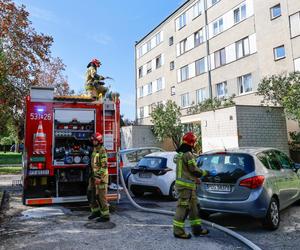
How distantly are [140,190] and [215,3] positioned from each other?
2111 centimetres

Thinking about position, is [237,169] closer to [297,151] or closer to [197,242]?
[197,242]

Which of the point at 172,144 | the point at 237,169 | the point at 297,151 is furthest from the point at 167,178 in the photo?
the point at 172,144

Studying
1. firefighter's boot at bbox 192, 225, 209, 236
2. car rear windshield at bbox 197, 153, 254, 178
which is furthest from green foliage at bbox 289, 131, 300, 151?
firefighter's boot at bbox 192, 225, 209, 236

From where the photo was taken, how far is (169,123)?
82.7 feet

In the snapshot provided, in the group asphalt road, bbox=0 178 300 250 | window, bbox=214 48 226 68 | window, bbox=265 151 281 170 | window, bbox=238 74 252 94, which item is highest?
window, bbox=214 48 226 68

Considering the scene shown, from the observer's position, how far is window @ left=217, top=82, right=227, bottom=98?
2550 centimetres

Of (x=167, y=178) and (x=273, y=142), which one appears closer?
(x=167, y=178)

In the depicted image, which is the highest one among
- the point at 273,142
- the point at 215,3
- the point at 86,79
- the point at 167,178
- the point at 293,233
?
the point at 215,3

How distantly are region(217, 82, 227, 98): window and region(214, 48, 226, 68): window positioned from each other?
5.07 ft

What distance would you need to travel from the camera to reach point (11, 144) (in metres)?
66.1

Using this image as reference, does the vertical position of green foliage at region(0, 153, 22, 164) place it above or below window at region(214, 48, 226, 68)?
below

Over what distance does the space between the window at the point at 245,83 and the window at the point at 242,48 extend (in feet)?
5.17

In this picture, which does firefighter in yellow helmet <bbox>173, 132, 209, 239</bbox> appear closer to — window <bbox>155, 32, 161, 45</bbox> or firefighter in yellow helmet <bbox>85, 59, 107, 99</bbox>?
firefighter in yellow helmet <bbox>85, 59, 107, 99</bbox>

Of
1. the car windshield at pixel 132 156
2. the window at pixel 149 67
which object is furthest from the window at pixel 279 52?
the window at pixel 149 67
